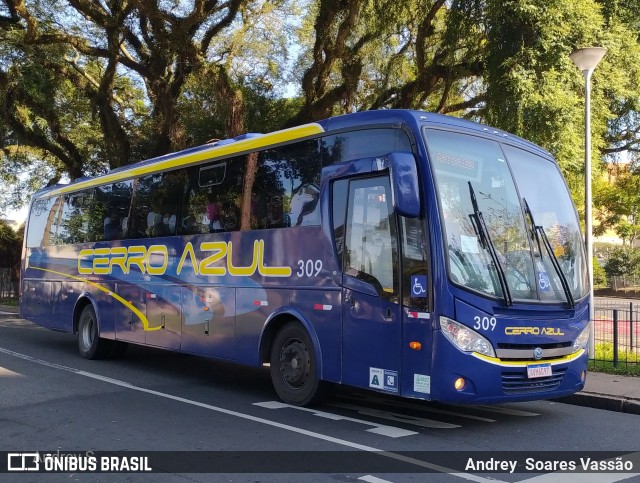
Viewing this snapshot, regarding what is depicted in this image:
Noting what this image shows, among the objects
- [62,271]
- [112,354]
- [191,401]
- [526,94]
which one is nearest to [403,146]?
[191,401]

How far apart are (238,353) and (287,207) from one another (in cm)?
221

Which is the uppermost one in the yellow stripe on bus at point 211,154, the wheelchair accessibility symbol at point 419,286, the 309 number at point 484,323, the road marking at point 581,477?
the yellow stripe on bus at point 211,154

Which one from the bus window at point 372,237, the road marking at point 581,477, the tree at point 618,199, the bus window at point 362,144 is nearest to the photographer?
the road marking at point 581,477

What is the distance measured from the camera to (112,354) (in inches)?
530

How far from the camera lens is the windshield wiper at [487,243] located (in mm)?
7152

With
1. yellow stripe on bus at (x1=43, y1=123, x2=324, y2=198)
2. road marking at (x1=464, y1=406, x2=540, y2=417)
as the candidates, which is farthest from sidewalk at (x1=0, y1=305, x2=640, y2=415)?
yellow stripe on bus at (x1=43, y1=123, x2=324, y2=198)

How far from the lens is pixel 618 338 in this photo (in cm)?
1237

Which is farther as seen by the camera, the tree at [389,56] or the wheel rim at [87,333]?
the tree at [389,56]

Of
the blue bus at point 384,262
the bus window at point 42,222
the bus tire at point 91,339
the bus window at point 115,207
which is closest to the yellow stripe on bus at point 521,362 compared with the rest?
the blue bus at point 384,262

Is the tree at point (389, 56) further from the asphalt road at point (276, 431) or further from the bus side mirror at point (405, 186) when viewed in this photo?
the asphalt road at point (276, 431)

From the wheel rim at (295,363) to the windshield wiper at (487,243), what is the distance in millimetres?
2635

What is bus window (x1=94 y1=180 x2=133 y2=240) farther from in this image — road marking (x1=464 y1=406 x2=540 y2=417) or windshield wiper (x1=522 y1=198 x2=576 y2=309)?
windshield wiper (x1=522 y1=198 x2=576 y2=309)

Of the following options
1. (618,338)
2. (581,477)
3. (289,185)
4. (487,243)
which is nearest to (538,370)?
(487,243)

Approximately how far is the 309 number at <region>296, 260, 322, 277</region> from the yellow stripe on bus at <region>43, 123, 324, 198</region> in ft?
5.46
